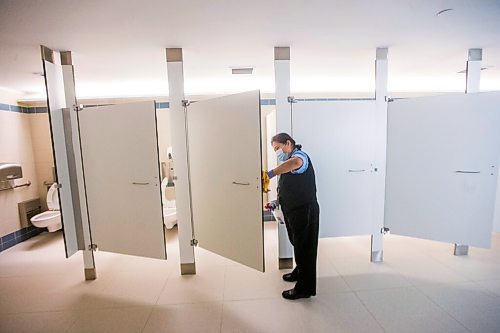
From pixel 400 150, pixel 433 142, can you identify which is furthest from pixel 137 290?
pixel 433 142

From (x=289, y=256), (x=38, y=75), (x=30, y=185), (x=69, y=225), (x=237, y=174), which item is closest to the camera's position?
(x=237, y=174)

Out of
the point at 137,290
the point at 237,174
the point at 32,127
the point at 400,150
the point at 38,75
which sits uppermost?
the point at 38,75

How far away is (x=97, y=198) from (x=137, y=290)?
1003 mm

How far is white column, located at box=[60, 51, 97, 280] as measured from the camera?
2297mm

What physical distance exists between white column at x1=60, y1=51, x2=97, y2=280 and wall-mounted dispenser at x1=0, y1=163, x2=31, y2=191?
1697 millimetres

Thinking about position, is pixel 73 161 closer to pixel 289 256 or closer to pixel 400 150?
pixel 289 256

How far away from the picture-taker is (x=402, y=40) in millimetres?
2260

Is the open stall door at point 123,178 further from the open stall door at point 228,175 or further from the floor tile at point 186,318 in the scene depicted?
the floor tile at point 186,318

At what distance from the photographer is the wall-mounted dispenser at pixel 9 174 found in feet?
10.7

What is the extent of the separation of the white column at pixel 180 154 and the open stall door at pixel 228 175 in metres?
0.06

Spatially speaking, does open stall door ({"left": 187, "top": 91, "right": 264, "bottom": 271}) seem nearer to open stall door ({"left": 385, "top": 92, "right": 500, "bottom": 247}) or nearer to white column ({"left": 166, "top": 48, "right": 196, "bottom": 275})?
white column ({"left": 166, "top": 48, "right": 196, "bottom": 275})

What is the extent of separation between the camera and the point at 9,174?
3322 mm

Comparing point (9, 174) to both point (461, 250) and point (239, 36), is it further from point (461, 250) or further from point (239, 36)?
point (461, 250)

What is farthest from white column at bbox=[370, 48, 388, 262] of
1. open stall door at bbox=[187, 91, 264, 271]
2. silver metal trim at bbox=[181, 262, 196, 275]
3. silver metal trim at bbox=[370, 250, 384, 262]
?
silver metal trim at bbox=[181, 262, 196, 275]
